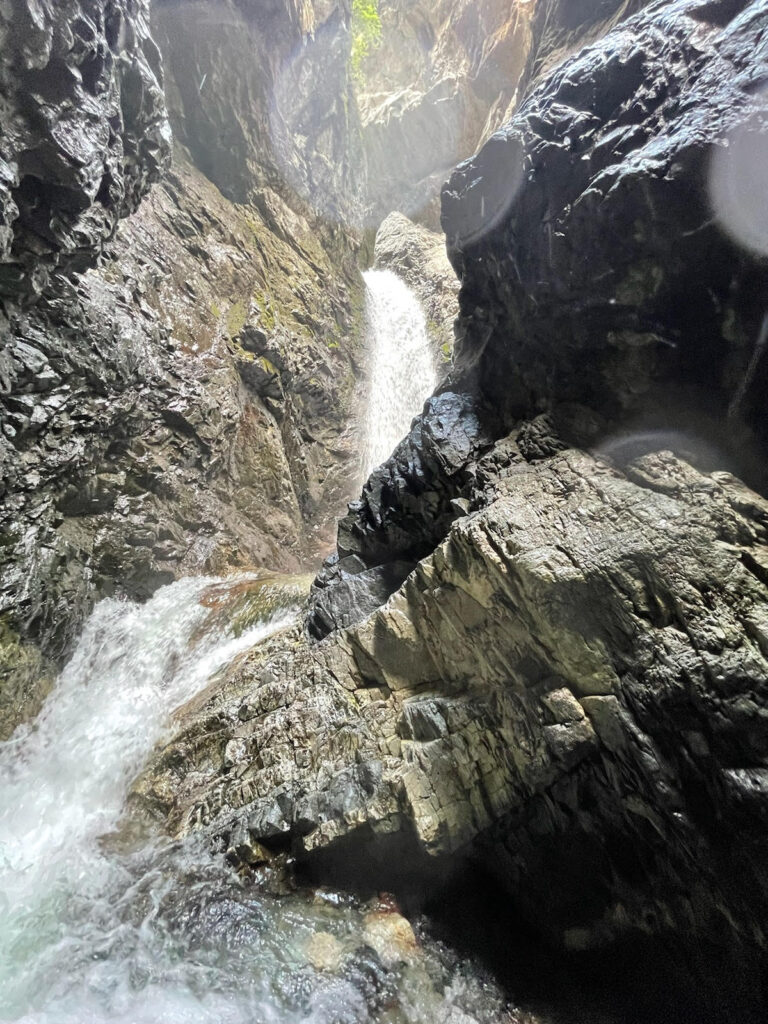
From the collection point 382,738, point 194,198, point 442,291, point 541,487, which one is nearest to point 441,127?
point 442,291

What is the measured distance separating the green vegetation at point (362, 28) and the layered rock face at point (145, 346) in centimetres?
676

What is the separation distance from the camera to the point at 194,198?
13.6m

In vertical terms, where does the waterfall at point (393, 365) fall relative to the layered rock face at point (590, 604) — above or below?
above

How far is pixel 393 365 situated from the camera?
19297 mm

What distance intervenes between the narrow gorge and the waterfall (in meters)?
8.50

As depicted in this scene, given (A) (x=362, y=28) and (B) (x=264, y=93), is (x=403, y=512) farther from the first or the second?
(A) (x=362, y=28)

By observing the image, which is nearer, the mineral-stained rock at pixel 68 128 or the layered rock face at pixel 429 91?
the mineral-stained rock at pixel 68 128

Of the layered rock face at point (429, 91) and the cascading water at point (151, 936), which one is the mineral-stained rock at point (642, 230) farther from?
the layered rock face at point (429, 91)

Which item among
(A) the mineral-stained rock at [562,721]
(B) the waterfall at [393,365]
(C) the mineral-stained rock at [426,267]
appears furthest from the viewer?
(C) the mineral-stained rock at [426,267]

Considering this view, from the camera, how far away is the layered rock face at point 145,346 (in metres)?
5.89

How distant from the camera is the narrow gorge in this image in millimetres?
3766

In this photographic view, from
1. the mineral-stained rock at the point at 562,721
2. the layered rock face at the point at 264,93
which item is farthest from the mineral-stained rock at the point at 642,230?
the layered rock face at the point at 264,93

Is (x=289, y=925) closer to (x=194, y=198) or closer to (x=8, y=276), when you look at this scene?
(x=8, y=276)

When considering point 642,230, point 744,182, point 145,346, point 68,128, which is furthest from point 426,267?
point 744,182
